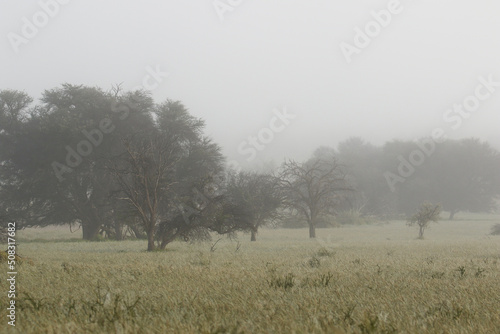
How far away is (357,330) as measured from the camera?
5.16 meters

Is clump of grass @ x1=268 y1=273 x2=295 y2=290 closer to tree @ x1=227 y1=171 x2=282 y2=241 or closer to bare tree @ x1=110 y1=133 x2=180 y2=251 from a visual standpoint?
bare tree @ x1=110 y1=133 x2=180 y2=251

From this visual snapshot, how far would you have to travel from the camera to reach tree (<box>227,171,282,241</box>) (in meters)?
34.2

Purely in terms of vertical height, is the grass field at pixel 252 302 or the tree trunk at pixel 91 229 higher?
the tree trunk at pixel 91 229

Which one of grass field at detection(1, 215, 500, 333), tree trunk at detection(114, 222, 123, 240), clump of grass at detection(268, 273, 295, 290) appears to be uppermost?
tree trunk at detection(114, 222, 123, 240)

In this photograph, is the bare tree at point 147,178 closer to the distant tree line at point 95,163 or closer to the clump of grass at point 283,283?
the distant tree line at point 95,163

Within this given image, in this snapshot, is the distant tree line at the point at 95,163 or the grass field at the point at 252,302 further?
the distant tree line at the point at 95,163

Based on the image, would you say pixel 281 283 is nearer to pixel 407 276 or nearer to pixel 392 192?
pixel 407 276

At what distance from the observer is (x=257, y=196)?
34.7m

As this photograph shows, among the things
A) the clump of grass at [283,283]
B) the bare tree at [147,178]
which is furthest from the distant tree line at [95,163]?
the clump of grass at [283,283]

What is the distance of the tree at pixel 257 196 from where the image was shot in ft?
112

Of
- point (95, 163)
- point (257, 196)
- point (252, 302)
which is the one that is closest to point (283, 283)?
point (252, 302)


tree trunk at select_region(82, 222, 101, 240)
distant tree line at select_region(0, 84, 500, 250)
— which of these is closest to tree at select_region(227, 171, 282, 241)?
distant tree line at select_region(0, 84, 500, 250)

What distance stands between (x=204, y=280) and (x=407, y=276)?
4505 millimetres

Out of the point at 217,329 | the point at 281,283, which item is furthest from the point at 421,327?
the point at 281,283
